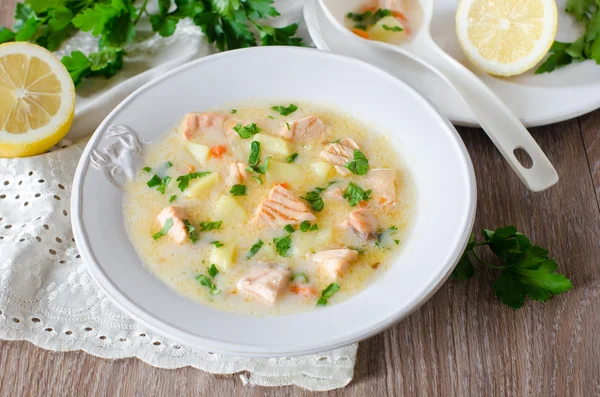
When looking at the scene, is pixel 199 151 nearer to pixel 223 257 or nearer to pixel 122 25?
pixel 223 257

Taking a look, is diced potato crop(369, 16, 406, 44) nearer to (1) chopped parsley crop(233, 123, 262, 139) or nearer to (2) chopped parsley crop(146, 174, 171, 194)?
(1) chopped parsley crop(233, 123, 262, 139)

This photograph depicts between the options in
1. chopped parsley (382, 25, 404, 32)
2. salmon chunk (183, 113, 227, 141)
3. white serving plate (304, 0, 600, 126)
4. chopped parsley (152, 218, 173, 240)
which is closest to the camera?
chopped parsley (152, 218, 173, 240)

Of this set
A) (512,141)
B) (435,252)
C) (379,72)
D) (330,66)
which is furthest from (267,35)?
(435,252)

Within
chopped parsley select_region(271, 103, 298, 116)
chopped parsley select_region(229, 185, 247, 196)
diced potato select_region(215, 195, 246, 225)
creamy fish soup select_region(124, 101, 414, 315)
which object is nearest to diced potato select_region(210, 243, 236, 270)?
creamy fish soup select_region(124, 101, 414, 315)

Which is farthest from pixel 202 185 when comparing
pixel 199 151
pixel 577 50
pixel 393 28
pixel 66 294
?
pixel 577 50

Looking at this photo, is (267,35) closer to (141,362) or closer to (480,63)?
(480,63)

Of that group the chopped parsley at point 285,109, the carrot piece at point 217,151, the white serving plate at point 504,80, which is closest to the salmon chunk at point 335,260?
the carrot piece at point 217,151

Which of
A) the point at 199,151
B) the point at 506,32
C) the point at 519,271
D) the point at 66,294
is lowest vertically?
the point at 66,294

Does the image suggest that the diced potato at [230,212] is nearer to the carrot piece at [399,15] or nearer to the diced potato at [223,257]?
the diced potato at [223,257]
